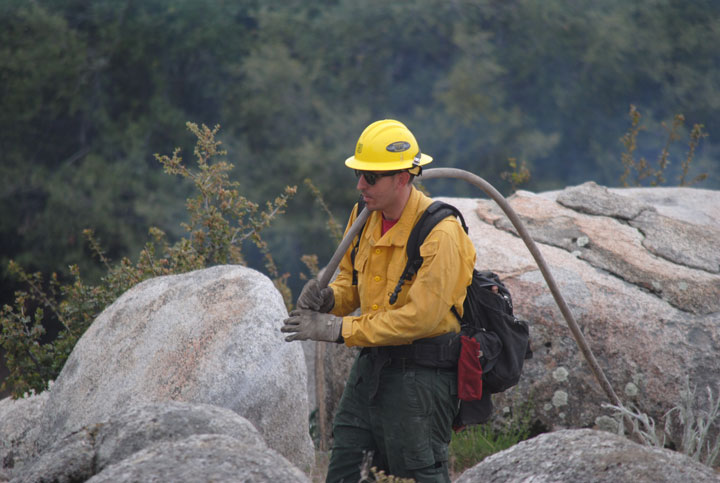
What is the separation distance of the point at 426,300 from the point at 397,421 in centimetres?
51

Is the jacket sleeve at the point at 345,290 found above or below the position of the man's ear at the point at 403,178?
below

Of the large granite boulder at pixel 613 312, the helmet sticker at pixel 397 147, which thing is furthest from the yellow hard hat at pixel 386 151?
the large granite boulder at pixel 613 312

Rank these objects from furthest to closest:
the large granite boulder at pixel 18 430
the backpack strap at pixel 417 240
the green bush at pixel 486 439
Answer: the large granite boulder at pixel 18 430
the green bush at pixel 486 439
the backpack strap at pixel 417 240

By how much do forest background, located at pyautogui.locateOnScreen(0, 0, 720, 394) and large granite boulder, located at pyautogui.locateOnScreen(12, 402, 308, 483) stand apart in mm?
8327

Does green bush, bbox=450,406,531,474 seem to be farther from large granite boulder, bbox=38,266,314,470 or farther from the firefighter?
the firefighter

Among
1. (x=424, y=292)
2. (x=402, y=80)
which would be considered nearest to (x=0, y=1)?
(x=402, y=80)

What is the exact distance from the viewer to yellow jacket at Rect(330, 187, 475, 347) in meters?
2.70

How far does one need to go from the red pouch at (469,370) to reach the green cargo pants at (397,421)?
0.17 ft

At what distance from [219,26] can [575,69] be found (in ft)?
19.8

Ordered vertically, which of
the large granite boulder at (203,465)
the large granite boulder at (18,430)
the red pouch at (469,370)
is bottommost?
the large granite boulder at (18,430)

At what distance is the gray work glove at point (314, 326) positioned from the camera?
288cm

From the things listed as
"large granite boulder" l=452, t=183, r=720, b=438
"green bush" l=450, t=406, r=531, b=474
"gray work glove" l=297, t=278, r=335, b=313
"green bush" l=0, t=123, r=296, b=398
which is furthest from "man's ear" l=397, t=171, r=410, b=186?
"green bush" l=0, t=123, r=296, b=398

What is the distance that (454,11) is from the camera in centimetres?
1288

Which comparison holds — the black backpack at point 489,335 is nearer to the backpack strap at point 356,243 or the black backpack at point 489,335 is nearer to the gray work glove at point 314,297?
the backpack strap at point 356,243
